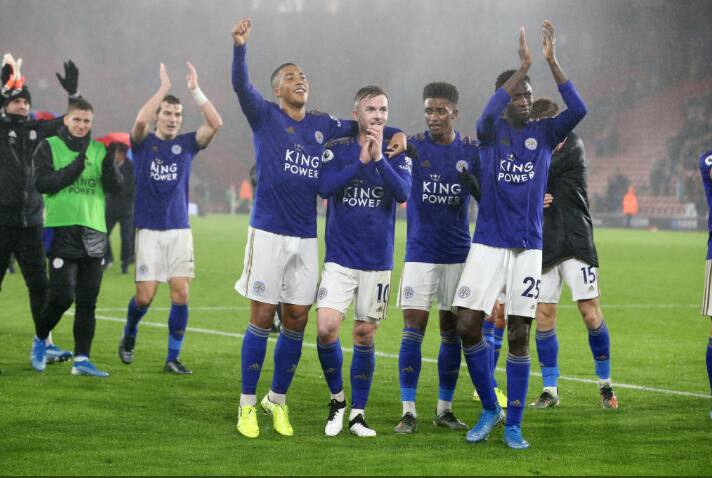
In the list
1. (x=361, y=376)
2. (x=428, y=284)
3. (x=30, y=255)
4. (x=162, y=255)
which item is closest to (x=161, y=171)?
(x=162, y=255)

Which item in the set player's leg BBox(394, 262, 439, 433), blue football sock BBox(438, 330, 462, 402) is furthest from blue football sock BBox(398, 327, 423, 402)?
blue football sock BBox(438, 330, 462, 402)

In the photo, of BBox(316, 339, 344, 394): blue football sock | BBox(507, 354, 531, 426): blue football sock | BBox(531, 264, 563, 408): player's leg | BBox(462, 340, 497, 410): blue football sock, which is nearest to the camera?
BBox(507, 354, 531, 426): blue football sock

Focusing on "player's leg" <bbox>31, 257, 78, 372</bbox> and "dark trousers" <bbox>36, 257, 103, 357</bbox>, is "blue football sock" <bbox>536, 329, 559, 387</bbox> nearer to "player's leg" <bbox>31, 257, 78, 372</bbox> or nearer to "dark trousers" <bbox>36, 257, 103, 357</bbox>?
"dark trousers" <bbox>36, 257, 103, 357</bbox>

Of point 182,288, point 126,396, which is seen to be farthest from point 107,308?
point 126,396

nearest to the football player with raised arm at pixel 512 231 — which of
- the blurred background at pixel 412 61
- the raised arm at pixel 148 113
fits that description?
the raised arm at pixel 148 113

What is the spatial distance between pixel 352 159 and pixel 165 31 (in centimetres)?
4952

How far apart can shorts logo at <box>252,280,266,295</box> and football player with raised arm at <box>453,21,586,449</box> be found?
1.10 meters

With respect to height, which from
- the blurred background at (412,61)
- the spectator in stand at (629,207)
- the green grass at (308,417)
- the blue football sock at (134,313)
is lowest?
the spectator in stand at (629,207)

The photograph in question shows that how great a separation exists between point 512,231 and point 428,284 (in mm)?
726

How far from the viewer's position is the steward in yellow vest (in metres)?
7.87

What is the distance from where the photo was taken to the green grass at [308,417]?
5184 mm

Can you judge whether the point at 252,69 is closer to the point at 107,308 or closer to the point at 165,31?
the point at 165,31

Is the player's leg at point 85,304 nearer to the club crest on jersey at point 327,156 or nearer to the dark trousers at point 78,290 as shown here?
the dark trousers at point 78,290

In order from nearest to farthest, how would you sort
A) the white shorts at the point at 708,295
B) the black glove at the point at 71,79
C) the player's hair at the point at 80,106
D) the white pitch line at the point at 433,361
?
the white shorts at the point at 708,295 < the white pitch line at the point at 433,361 < the player's hair at the point at 80,106 < the black glove at the point at 71,79
